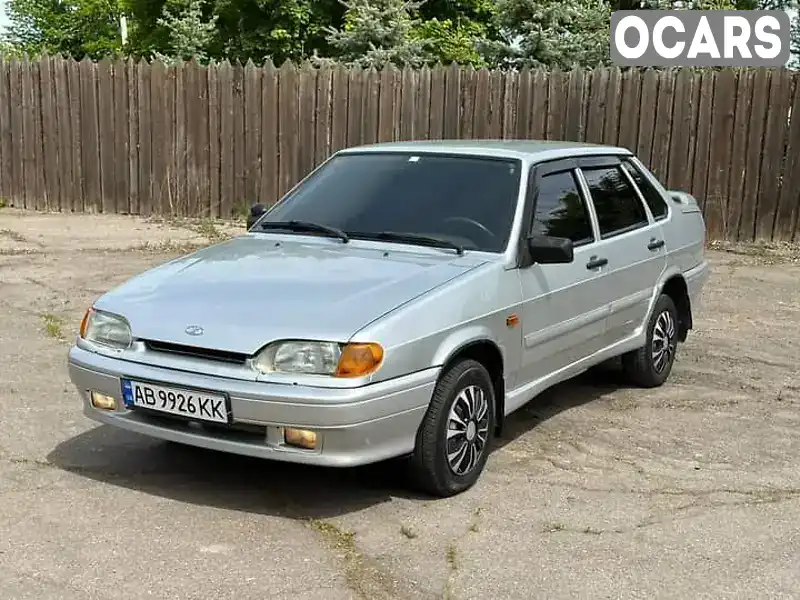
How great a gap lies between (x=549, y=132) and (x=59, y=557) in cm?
1025

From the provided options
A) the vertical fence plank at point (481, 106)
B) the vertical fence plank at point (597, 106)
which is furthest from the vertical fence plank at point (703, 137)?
the vertical fence plank at point (481, 106)

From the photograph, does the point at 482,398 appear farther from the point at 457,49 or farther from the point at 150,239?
the point at 457,49

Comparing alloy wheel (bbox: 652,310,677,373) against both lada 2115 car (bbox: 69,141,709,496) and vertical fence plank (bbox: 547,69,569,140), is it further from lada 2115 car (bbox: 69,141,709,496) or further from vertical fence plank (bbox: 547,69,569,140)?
vertical fence plank (bbox: 547,69,569,140)

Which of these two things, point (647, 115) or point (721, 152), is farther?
point (647, 115)

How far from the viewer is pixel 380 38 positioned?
18359 mm

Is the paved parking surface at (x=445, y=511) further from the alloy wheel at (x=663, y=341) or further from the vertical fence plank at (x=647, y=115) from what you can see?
the vertical fence plank at (x=647, y=115)

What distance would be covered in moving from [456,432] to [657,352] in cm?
260

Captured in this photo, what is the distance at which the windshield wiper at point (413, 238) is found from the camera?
202 inches

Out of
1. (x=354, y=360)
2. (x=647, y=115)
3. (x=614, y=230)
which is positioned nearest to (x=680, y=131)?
(x=647, y=115)

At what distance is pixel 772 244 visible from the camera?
12.6 metres

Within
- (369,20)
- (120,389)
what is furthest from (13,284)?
(369,20)

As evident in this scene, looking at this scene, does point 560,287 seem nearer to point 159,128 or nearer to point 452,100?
point 452,100

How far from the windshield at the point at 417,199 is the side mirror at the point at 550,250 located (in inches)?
6.1

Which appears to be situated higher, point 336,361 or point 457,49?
point 457,49
